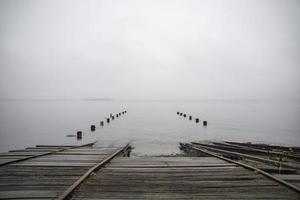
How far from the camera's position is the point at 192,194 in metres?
5.91

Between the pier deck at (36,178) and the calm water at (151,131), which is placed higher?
the pier deck at (36,178)

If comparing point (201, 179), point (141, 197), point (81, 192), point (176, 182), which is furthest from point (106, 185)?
point (201, 179)

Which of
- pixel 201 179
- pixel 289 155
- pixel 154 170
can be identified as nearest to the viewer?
pixel 201 179

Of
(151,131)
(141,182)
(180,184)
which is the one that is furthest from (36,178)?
(151,131)

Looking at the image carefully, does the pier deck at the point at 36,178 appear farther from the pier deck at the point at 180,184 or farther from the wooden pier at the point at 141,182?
the pier deck at the point at 180,184

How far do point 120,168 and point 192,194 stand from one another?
3.17 metres

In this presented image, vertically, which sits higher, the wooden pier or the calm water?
the wooden pier

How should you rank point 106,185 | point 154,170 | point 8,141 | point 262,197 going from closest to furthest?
point 262,197 < point 106,185 < point 154,170 < point 8,141

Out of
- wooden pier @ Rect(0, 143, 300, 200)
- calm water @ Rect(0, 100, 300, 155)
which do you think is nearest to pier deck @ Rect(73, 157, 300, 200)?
wooden pier @ Rect(0, 143, 300, 200)

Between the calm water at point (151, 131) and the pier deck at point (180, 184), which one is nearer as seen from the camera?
the pier deck at point (180, 184)

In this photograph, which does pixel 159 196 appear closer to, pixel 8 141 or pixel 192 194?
pixel 192 194

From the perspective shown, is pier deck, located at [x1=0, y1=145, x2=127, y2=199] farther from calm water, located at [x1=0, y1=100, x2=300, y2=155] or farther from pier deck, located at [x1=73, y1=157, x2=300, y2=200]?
calm water, located at [x1=0, y1=100, x2=300, y2=155]

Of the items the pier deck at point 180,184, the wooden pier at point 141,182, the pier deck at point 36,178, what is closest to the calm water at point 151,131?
the pier deck at point 36,178

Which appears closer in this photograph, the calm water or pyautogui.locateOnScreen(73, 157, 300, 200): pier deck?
pyautogui.locateOnScreen(73, 157, 300, 200): pier deck
